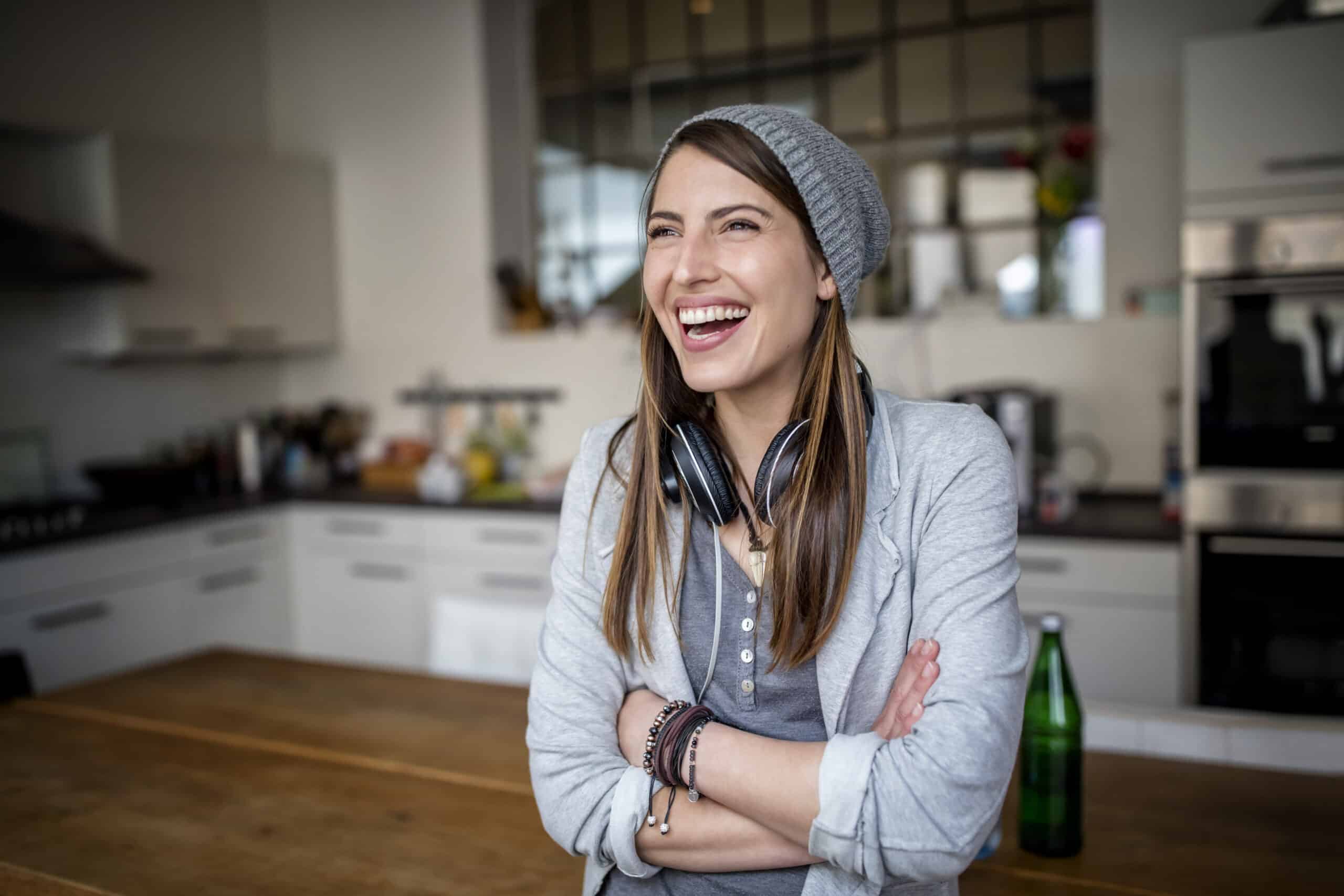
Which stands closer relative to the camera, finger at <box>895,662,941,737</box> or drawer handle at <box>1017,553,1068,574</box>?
finger at <box>895,662,941,737</box>

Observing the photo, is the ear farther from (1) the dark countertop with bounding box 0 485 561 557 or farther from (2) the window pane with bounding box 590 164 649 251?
(2) the window pane with bounding box 590 164 649 251

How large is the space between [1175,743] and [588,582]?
3.06 ft

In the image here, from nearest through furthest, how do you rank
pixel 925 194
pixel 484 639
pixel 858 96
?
1. pixel 484 639
2. pixel 925 194
3. pixel 858 96

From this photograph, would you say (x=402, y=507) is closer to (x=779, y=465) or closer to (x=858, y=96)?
(x=858, y=96)

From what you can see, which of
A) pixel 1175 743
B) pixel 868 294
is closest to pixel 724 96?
pixel 868 294

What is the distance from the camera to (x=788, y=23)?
13.7ft

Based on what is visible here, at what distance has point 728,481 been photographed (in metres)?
1.23

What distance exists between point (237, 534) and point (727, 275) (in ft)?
10.7

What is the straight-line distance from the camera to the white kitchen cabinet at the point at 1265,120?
2.70 m

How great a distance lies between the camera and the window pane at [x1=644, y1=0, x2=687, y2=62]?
4.35 m

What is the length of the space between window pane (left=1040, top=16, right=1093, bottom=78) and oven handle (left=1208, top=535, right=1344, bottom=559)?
5.67 feet

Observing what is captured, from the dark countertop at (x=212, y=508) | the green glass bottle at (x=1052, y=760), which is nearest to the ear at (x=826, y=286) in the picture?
the green glass bottle at (x=1052, y=760)

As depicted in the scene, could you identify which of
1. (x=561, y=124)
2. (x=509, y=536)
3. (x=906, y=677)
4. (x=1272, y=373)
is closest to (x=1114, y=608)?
(x=1272, y=373)

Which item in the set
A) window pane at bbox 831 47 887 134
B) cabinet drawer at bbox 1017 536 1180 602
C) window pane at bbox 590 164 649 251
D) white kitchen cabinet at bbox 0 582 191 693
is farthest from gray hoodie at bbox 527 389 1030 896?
window pane at bbox 590 164 649 251
